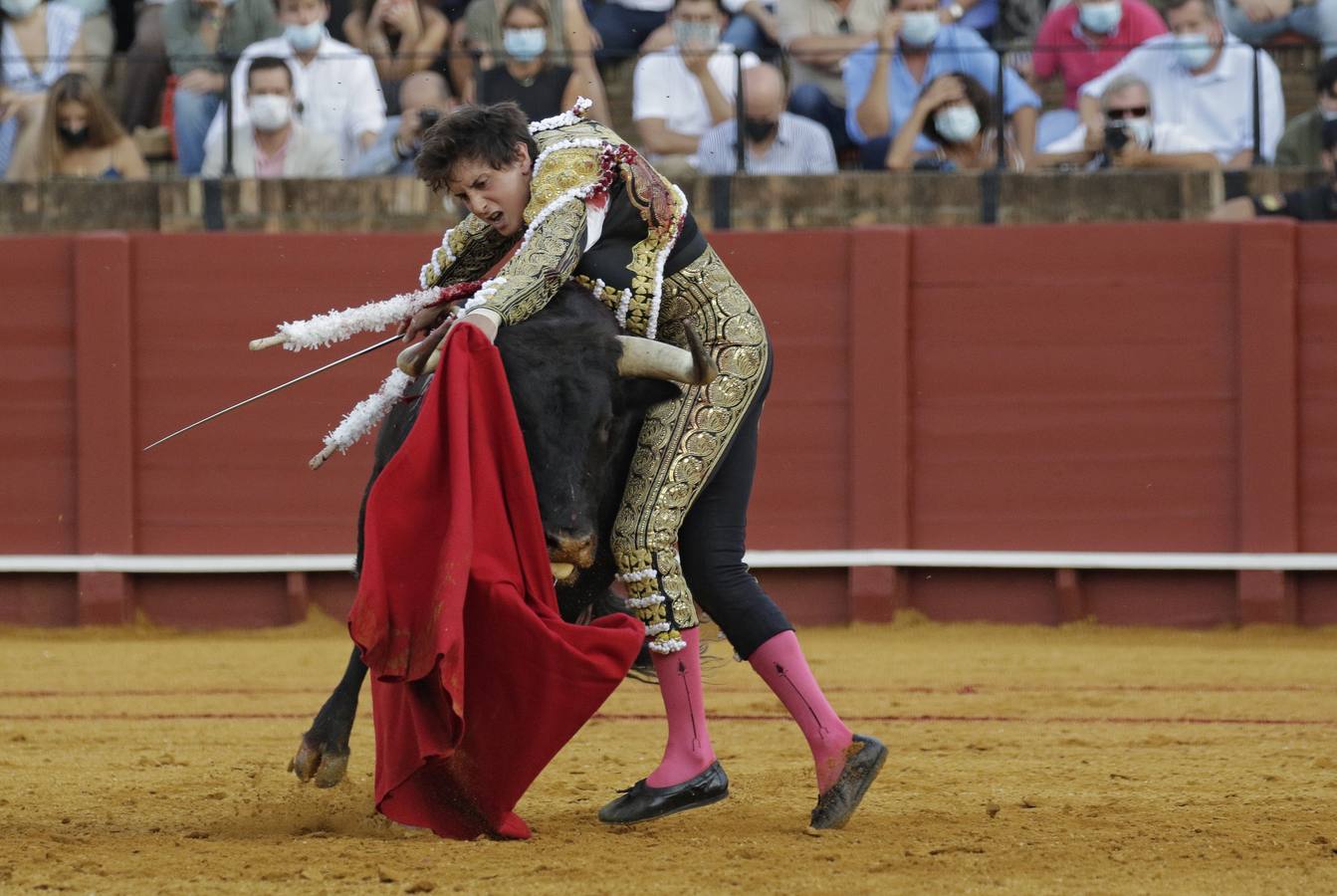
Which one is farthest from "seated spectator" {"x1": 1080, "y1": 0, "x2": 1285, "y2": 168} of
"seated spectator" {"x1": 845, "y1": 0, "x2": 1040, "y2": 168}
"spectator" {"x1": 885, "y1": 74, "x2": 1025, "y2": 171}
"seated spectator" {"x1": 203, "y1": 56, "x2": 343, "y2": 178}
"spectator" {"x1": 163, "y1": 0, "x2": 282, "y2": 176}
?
"spectator" {"x1": 163, "y1": 0, "x2": 282, "y2": 176}

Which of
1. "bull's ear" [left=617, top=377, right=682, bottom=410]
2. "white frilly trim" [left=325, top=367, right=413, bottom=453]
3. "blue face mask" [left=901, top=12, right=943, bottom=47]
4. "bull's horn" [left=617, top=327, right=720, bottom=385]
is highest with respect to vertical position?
"blue face mask" [left=901, top=12, right=943, bottom=47]

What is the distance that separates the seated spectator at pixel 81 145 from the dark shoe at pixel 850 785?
18.3 ft

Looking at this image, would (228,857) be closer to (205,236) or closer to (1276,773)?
(1276,773)

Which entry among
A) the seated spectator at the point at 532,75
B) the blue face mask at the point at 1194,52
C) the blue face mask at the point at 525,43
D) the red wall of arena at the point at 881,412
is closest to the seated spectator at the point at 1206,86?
the blue face mask at the point at 1194,52

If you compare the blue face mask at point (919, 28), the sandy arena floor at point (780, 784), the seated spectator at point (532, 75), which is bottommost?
the sandy arena floor at point (780, 784)

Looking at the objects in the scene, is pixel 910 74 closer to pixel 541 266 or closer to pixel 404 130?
pixel 404 130

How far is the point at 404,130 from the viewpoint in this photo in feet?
26.1

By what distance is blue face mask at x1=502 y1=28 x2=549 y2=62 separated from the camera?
7730mm

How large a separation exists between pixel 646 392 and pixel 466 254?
563 mm

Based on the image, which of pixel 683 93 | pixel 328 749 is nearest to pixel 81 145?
pixel 683 93

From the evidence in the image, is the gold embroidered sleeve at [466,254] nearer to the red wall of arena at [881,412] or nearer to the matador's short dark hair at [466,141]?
the matador's short dark hair at [466,141]

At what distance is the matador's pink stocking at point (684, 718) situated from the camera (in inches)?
142

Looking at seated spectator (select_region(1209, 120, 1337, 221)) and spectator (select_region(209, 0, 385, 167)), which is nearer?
seated spectator (select_region(1209, 120, 1337, 221))

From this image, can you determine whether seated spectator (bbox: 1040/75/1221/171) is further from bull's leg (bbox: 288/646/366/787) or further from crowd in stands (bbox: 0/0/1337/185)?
bull's leg (bbox: 288/646/366/787)
